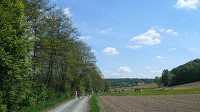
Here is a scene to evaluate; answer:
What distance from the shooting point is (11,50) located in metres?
21.7

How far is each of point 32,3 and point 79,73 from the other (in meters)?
65.9

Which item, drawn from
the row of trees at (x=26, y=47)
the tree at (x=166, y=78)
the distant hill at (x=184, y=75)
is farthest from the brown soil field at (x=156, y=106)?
the tree at (x=166, y=78)

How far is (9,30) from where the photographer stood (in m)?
20.8

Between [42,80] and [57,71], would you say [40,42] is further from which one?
[57,71]

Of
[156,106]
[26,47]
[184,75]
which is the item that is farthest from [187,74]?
[26,47]

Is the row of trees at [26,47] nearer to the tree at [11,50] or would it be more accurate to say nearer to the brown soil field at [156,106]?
the tree at [11,50]

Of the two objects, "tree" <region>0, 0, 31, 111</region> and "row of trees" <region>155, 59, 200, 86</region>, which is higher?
"row of trees" <region>155, 59, 200, 86</region>

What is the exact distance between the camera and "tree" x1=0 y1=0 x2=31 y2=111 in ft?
68.1

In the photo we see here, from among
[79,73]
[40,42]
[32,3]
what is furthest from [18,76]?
[79,73]

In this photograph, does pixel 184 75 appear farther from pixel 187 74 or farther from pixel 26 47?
pixel 26 47

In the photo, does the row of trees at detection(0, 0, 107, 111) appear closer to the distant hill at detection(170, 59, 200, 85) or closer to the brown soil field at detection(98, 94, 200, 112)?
the brown soil field at detection(98, 94, 200, 112)

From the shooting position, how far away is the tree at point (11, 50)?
20.7 metres

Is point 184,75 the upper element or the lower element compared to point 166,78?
lower

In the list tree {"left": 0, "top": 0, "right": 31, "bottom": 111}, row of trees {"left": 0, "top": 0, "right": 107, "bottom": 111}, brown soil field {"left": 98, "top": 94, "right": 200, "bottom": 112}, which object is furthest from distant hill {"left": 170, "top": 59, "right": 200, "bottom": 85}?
tree {"left": 0, "top": 0, "right": 31, "bottom": 111}
